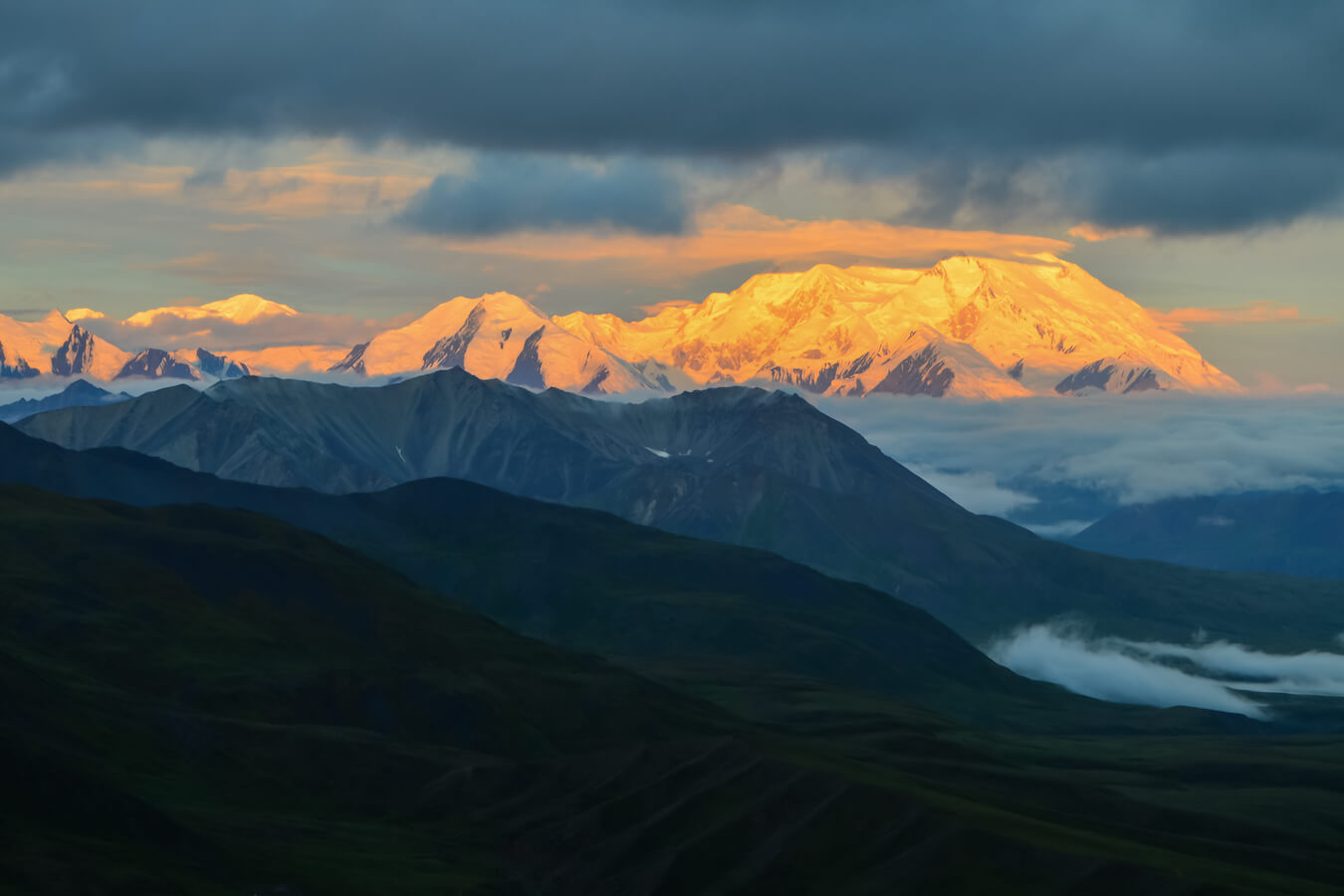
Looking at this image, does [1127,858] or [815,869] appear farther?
[815,869]

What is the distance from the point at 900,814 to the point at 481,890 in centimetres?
4812

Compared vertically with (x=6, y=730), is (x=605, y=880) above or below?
below

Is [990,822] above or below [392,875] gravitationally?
above

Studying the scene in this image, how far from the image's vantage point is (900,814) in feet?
639

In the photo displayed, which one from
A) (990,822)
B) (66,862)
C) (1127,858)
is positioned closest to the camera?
(66,862)

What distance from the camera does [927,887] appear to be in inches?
7023

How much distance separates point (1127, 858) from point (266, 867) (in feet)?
296

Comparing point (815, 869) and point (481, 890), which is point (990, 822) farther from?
point (481, 890)

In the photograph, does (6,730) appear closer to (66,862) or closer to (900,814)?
(66,862)

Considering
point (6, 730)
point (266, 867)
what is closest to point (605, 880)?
point (266, 867)

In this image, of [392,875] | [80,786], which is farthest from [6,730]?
[392,875]

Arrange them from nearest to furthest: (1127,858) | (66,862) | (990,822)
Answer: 1. (66,862)
2. (1127,858)
3. (990,822)

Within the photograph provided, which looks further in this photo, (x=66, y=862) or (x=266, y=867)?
(x=266, y=867)

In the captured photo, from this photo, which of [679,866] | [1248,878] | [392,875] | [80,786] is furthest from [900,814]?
[80,786]
